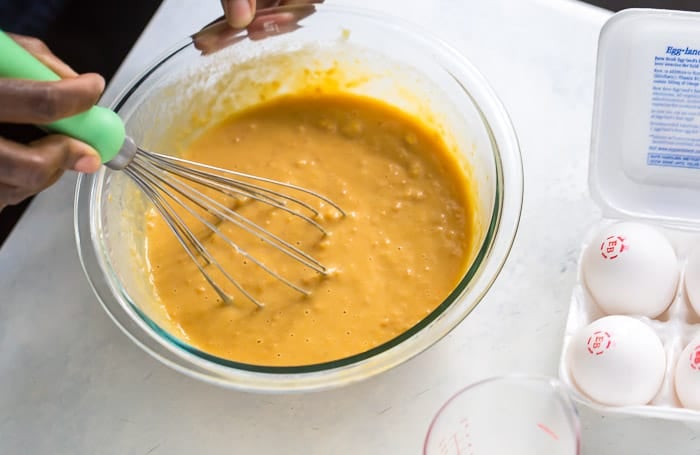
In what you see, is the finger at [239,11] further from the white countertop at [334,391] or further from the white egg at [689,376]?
the white egg at [689,376]

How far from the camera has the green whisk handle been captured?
36.2 inches

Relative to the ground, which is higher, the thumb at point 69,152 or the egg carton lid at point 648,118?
the egg carton lid at point 648,118

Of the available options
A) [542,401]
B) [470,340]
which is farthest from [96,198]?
[542,401]

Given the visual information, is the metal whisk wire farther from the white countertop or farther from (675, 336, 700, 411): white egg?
(675, 336, 700, 411): white egg

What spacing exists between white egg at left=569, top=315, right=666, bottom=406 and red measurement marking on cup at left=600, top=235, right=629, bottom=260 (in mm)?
87

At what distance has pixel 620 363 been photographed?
1026 mm

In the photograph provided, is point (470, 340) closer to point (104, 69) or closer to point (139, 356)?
point (139, 356)

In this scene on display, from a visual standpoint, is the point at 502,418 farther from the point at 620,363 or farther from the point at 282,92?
the point at 282,92

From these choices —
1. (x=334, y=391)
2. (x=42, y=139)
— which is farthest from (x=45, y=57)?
(x=334, y=391)

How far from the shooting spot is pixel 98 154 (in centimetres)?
100

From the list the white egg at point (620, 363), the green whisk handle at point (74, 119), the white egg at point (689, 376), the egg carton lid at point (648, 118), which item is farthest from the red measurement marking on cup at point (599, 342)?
the green whisk handle at point (74, 119)

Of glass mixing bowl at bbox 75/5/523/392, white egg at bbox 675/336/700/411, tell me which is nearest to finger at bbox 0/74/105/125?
glass mixing bowl at bbox 75/5/523/392

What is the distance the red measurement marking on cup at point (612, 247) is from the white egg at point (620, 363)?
0.29ft

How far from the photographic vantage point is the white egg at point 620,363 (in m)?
1.03
